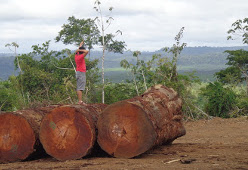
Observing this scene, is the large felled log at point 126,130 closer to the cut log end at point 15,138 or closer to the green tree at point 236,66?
the cut log end at point 15,138

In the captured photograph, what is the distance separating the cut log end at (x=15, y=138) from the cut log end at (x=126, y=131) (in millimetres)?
1322

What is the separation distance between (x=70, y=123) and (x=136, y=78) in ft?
39.8

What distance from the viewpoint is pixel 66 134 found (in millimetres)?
7082

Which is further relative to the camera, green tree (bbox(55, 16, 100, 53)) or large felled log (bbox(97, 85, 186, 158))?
green tree (bbox(55, 16, 100, 53))

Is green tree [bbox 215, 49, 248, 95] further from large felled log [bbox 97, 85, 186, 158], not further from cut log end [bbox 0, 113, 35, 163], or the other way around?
cut log end [bbox 0, 113, 35, 163]

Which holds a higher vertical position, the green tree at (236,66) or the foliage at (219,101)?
the green tree at (236,66)

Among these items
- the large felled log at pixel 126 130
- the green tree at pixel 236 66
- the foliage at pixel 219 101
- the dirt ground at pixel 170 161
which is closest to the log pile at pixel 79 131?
the large felled log at pixel 126 130

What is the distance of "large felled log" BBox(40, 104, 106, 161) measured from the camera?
7000mm

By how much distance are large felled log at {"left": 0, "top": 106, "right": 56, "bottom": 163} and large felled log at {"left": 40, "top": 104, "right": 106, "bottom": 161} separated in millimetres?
248

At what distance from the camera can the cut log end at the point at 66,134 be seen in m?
7.00

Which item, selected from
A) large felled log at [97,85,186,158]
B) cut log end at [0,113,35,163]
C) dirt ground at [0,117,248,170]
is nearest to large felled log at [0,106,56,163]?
cut log end at [0,113,35,163]

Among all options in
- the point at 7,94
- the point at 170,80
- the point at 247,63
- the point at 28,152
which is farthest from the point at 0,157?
the point at 247,63

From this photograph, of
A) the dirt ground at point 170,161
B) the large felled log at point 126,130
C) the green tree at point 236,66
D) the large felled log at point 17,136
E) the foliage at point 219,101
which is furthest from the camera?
the green tree at point 236,66

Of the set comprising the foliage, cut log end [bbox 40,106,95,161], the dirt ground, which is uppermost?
cut log end [bbox 40,106,95,161]
